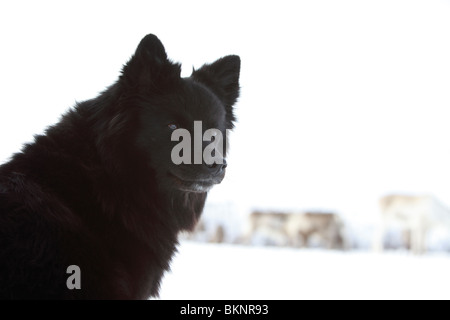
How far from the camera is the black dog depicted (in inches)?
56.8

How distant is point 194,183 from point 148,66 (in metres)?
0.60

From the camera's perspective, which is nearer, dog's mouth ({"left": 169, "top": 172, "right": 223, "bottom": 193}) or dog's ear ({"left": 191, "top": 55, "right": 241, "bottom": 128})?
dog's mouth ({"left": 169, "top": 172, "right": 223, "bottom": 193})

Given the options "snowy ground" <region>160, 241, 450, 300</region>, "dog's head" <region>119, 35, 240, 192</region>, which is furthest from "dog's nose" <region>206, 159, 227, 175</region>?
"snowy ground" <region>160, 241, 450, 300</region>

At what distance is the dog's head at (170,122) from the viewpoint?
1950 millimetres

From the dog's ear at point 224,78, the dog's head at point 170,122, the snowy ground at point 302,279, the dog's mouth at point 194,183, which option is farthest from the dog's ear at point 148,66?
the snowy ground at point 302,279

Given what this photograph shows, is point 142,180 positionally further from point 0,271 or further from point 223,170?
point 0,271

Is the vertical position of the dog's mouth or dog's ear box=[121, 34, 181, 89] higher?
dog's ear box=[121, 34, 181, 89]

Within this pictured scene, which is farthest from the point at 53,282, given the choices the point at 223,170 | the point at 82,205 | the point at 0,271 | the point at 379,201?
the point at 379,201

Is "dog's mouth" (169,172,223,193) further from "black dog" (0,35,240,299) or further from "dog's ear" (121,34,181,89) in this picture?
"dog's ear" (121,34,181,89)

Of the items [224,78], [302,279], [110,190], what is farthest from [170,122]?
[302,279]
